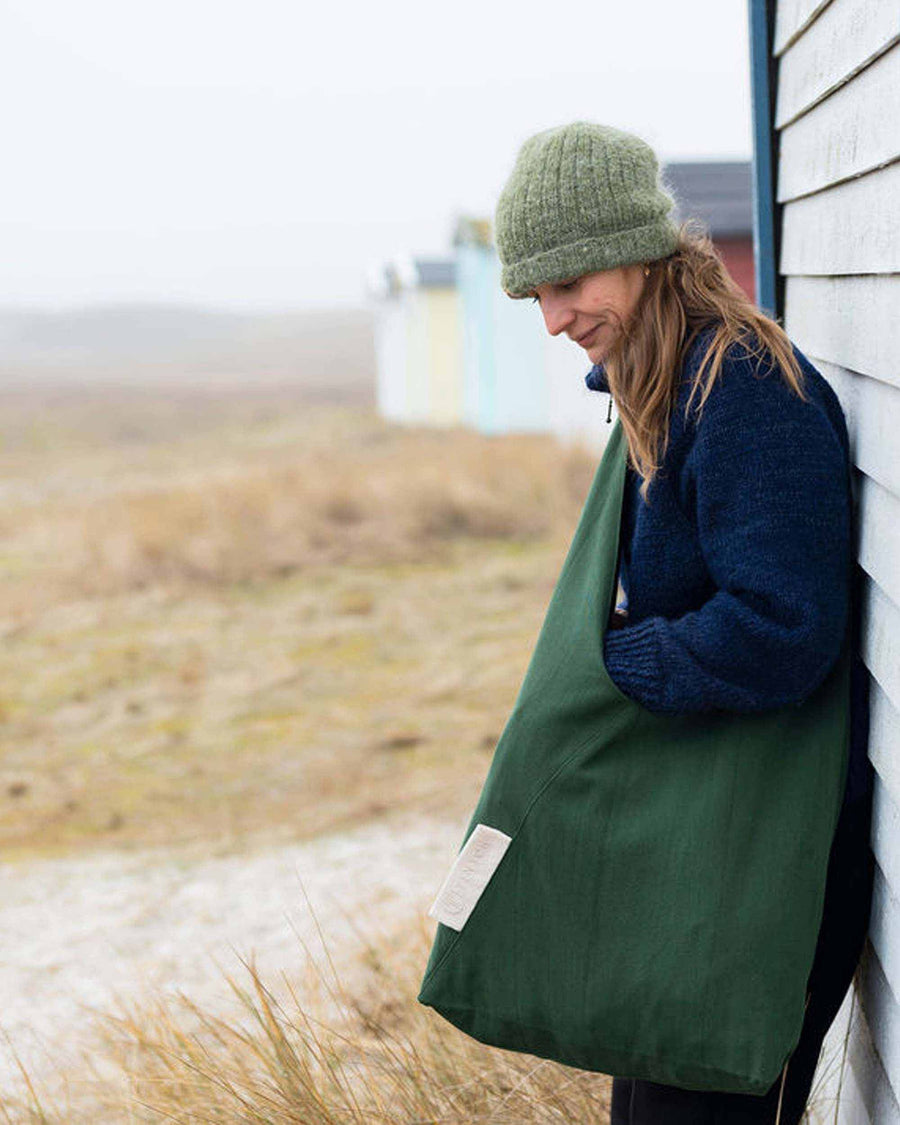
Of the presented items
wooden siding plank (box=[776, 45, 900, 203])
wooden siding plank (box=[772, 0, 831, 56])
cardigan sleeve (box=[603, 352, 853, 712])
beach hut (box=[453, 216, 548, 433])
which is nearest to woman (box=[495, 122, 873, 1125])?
cardigan sleeve (box=[603, 352, 853, 712])

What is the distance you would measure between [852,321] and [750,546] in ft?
1.82

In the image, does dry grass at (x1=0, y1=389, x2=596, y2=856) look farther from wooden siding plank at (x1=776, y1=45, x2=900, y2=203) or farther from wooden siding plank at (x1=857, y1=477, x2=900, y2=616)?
wooden siding plank at (x1=857, y1=477, x2=900, y2=616)

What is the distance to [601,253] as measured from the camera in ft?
6.15

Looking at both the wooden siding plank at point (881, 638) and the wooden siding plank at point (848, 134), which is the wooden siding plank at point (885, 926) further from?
the wooden siding plank at point (848, 134)

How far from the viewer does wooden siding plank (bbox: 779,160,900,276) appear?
180cm

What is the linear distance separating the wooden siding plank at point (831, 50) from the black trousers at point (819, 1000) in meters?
1.03

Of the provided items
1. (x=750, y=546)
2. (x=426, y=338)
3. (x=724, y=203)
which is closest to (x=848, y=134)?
(x=750, y=546)

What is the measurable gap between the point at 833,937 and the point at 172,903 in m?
3.61

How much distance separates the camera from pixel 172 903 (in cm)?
521

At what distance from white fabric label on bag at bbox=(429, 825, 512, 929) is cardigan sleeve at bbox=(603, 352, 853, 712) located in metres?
0.31

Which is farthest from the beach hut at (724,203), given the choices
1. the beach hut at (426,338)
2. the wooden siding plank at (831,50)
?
the beach hut at (426,338)

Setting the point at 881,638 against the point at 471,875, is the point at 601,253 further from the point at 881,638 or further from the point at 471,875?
the point at 471,875

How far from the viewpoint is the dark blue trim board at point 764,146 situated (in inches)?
112

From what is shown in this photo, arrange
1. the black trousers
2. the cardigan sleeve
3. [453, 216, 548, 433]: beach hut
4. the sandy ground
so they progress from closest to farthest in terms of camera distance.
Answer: the cardigan sleeve
the black trousers
the sandy ground
[453, 216, 548, 433]: beach hut
